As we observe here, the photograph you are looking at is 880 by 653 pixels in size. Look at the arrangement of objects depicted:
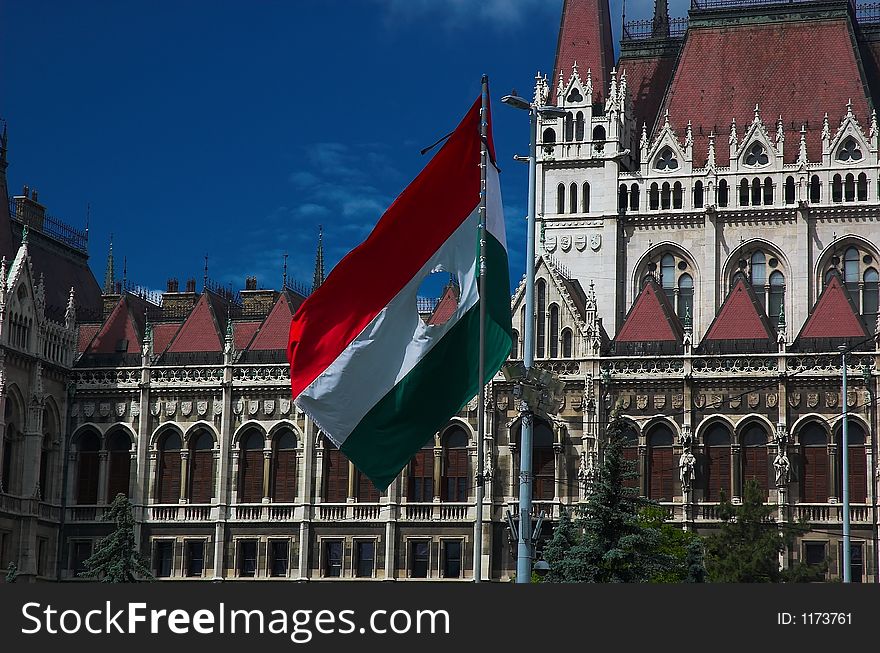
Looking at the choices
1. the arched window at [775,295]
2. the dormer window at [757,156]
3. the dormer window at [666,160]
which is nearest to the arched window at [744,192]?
the dormer window at [757,156]

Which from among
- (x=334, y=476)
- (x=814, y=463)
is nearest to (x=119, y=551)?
(x=334, y=476)

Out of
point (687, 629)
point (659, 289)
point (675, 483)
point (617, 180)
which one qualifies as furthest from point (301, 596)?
point (617, 180)

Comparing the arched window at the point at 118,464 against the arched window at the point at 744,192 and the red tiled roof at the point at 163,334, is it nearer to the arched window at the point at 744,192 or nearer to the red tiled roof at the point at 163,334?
the red tiled roof at the point at 163,334

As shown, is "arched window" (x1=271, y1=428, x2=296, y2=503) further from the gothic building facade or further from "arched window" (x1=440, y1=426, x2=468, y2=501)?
"arched window" (x1=440, y1=426, x2=468, y2=501)

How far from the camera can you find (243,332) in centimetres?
8888

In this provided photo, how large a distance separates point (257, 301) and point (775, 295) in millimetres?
26301

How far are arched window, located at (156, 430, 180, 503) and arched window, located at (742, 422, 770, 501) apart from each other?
88.5 ft

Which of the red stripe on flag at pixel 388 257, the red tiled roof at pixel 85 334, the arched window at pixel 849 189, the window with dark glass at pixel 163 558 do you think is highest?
the arched window at pixel 849 189

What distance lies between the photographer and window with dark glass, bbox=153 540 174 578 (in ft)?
276

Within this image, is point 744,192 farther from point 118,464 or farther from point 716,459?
point 118,464

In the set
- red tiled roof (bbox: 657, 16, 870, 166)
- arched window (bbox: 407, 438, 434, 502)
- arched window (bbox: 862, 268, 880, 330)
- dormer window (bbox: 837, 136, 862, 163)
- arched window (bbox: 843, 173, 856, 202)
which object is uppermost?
red tiled roof (bbox: 657, 16, 870, 166)

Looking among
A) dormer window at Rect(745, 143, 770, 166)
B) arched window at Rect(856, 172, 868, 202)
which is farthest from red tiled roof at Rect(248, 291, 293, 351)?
arched window at Rect(856, 172, 868, 202)

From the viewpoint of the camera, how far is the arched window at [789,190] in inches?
3531

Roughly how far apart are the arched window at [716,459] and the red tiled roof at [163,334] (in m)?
27.8
